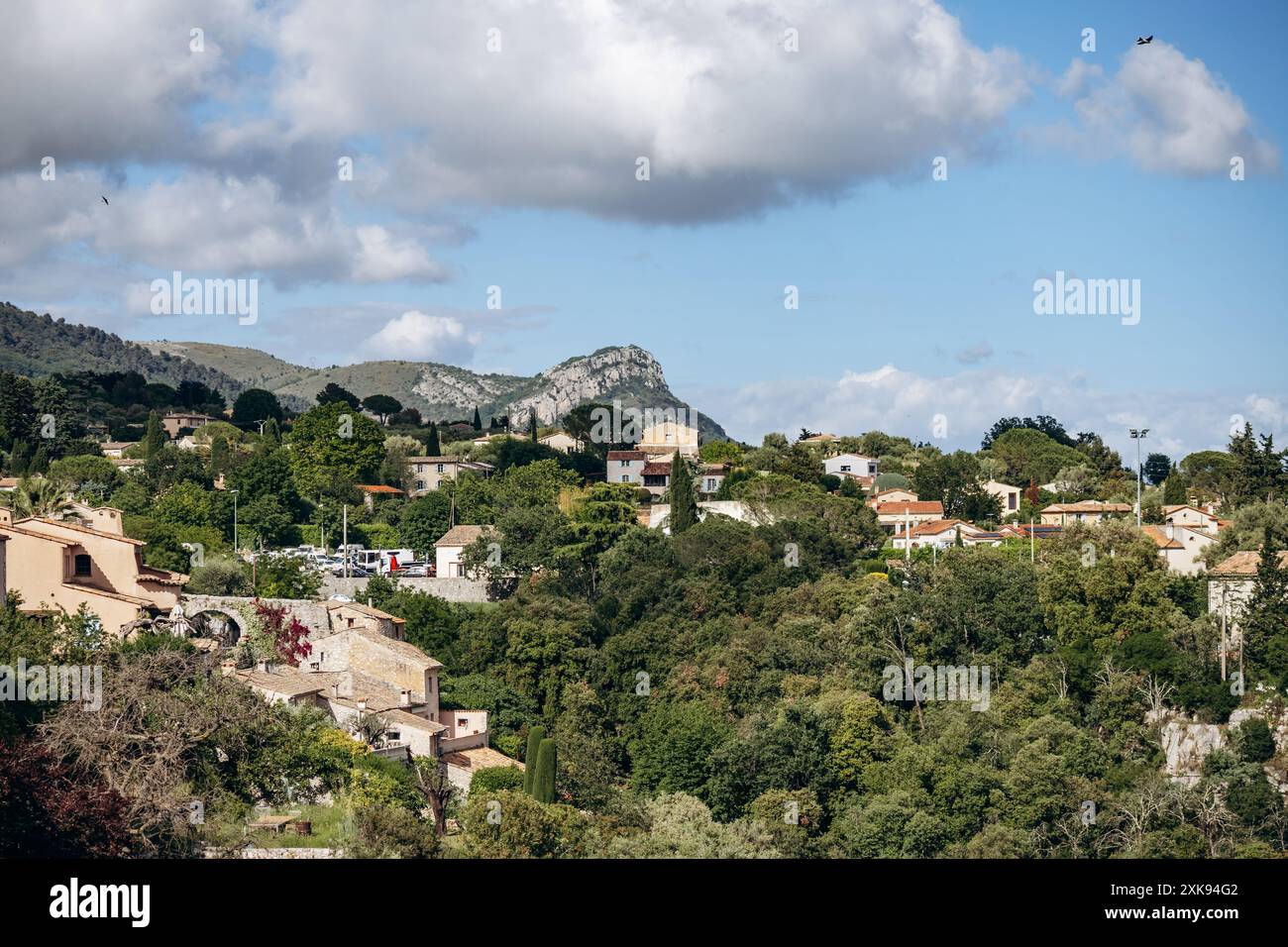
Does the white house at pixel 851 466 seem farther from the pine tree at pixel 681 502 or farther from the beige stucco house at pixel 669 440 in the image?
the pine tree at pixel 681 502

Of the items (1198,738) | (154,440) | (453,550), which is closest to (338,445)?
(154,440)

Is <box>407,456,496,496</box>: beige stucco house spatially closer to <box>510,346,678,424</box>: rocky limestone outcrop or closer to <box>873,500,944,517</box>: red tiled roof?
<box>873,500,944,517</box>: red tiled roof

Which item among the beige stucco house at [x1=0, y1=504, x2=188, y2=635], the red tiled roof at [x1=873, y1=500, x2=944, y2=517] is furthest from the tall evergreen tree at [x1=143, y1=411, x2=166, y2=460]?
the beige stucco house at [x1=0, y1=504, x2=188, y2=635]

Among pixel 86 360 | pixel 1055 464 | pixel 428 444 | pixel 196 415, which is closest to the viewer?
pixel 1055 464

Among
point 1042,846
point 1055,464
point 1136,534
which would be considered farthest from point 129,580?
point 1055,464
